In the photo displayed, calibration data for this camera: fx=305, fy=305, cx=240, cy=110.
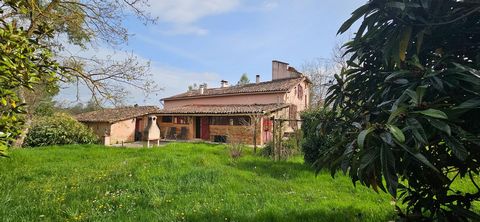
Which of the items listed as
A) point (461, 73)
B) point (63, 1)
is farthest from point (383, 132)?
point (63, 1)

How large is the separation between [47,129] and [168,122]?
12732 millimetres

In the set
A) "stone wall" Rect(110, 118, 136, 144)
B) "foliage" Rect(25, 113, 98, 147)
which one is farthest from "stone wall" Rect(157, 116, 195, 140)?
"foliage" Rect(25, 113, 98, 147)

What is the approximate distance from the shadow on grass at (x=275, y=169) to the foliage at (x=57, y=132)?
17.1 metres

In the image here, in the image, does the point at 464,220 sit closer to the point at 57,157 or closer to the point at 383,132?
the point at 383,132

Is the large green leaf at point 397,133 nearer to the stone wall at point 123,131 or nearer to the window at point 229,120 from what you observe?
the window at point 229,120

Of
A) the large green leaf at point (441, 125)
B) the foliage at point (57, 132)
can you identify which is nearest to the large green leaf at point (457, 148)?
the large green leaf at point (441, 125)

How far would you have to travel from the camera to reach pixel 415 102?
1629mm

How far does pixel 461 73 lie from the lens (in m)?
1.72

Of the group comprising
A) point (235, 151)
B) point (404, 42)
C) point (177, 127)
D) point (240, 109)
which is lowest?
point (235, 151)

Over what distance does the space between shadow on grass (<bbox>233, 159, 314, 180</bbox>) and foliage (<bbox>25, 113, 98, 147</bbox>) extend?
1714 centimetres

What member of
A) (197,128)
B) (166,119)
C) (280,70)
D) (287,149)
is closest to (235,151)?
(287,149)

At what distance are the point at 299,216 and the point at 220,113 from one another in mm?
22817

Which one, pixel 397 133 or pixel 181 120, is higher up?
pixel 181 120

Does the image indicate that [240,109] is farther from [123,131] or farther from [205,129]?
[123,131]
